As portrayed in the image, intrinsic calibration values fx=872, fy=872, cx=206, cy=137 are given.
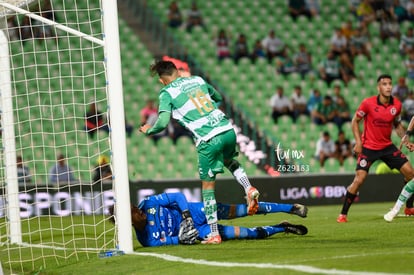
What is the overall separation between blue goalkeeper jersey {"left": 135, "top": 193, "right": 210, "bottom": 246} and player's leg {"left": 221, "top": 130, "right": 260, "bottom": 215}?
59cm

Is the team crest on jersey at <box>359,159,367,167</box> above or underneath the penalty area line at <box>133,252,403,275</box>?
above

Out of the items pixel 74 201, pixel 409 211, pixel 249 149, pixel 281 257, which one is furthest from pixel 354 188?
pixel 249 149

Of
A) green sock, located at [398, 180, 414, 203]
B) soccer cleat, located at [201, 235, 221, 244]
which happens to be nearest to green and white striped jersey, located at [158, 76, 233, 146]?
soccer cleat, located at [201, 235, 221, 244]

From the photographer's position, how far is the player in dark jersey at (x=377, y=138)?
13.3 metres

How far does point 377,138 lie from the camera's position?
13406mm

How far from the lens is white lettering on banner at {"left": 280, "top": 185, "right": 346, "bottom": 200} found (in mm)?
20750

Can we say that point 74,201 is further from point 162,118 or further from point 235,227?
point 162,118

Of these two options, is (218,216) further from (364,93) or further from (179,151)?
(364,93)

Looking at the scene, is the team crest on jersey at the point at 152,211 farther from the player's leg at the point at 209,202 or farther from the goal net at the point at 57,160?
the player's leg at the point at 209,202

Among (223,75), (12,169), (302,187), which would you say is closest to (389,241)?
(12,169)

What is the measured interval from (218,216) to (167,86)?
1.78m

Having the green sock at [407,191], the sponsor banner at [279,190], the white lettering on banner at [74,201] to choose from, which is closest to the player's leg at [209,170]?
the green sock at [407,191]

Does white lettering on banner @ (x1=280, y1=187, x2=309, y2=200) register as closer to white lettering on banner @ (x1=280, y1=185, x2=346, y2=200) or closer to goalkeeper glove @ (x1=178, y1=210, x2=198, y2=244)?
white lettering on banner @ (x1=280, y1=185, x2=346, y2=200)

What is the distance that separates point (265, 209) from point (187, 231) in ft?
3.44
